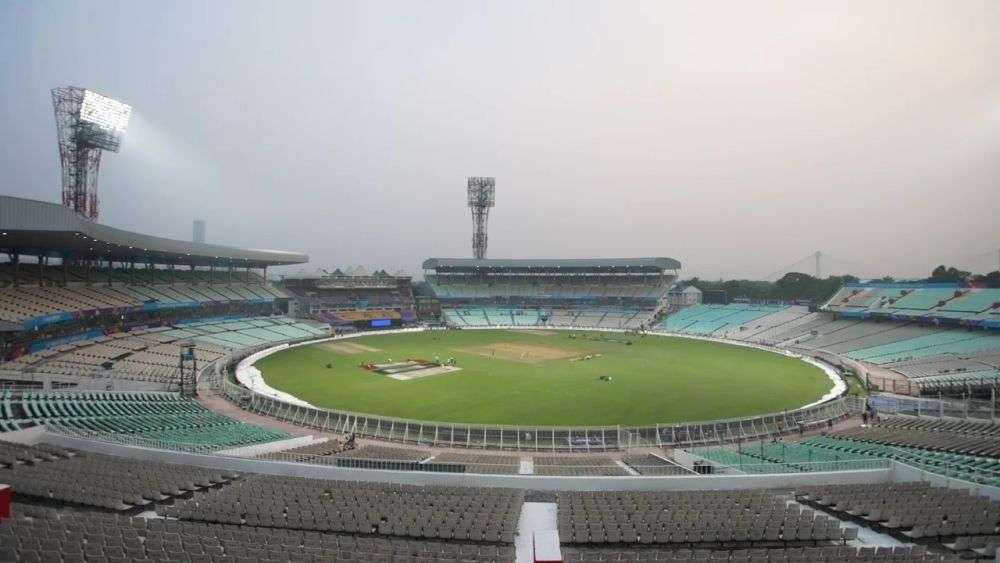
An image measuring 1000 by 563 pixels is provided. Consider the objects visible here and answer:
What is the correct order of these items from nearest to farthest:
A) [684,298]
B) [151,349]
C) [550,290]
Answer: [151,349] → [684,298] → [550,290]

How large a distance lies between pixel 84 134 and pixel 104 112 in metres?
2.48

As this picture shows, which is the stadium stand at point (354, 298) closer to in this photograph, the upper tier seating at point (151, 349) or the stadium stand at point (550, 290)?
the stadium stand at point (550, 290)

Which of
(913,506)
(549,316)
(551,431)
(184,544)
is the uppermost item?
(184,544)

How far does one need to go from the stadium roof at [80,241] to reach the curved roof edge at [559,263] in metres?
33.0

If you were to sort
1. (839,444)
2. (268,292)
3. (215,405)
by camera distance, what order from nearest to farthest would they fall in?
1. (839,444)
2. (215,405)
3. (268,292)

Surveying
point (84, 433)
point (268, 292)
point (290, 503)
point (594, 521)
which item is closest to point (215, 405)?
point (84, 433)

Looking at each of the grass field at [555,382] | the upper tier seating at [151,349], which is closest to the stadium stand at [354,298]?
the upper tier seating at [151,349]

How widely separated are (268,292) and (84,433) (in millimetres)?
54725

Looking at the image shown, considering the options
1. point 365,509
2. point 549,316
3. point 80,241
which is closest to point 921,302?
point 549,316

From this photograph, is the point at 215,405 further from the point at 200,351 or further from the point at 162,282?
the point at 162,282

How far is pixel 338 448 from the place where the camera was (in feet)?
72.0

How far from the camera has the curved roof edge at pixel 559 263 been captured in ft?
279

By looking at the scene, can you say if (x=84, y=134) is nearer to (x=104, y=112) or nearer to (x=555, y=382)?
(x=104, y=112)

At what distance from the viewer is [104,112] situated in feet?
153
